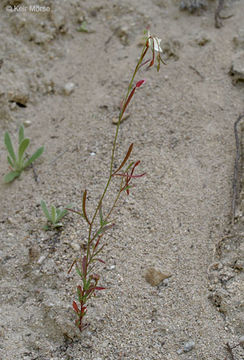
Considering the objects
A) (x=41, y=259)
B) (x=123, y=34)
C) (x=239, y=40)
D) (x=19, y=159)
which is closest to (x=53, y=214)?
(x=41, y=259)

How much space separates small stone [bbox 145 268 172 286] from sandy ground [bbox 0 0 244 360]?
0.03 m

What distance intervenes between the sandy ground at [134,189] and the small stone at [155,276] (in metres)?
0.03

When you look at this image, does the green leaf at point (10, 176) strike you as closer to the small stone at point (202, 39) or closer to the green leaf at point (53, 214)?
the green leaf at point (53, 214)

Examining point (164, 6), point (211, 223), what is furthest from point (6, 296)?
point (164, 6)

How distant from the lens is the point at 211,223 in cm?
219

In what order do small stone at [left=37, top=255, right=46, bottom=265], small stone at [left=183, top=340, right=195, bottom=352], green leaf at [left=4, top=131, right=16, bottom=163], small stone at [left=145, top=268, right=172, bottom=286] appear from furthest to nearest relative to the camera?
green leaf at [left=4, top=131, right=16, bottom=163]
small stone at [left=37, top=255, right=46, bottom=265]
small stone at [left=145, top=268, right=172, bottom=286]
small stone at [left=183, top=340, right=195, bottom=352]

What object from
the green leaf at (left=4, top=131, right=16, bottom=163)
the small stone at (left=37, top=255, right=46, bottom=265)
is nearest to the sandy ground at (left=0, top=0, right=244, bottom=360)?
the small stone at (left=37, top=255, right=46, bottom=265)

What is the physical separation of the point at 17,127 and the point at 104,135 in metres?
0.71

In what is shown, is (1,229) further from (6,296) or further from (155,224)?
(155,224)

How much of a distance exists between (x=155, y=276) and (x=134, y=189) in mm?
579

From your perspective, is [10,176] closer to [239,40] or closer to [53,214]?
[53,214]

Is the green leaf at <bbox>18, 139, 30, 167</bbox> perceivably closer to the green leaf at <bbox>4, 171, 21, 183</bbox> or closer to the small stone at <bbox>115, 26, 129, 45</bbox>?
the green leaf at <bbox>4, 171, 21, 183</bbox>

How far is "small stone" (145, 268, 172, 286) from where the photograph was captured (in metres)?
1.93

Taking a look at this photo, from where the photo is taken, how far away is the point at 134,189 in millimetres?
2328
